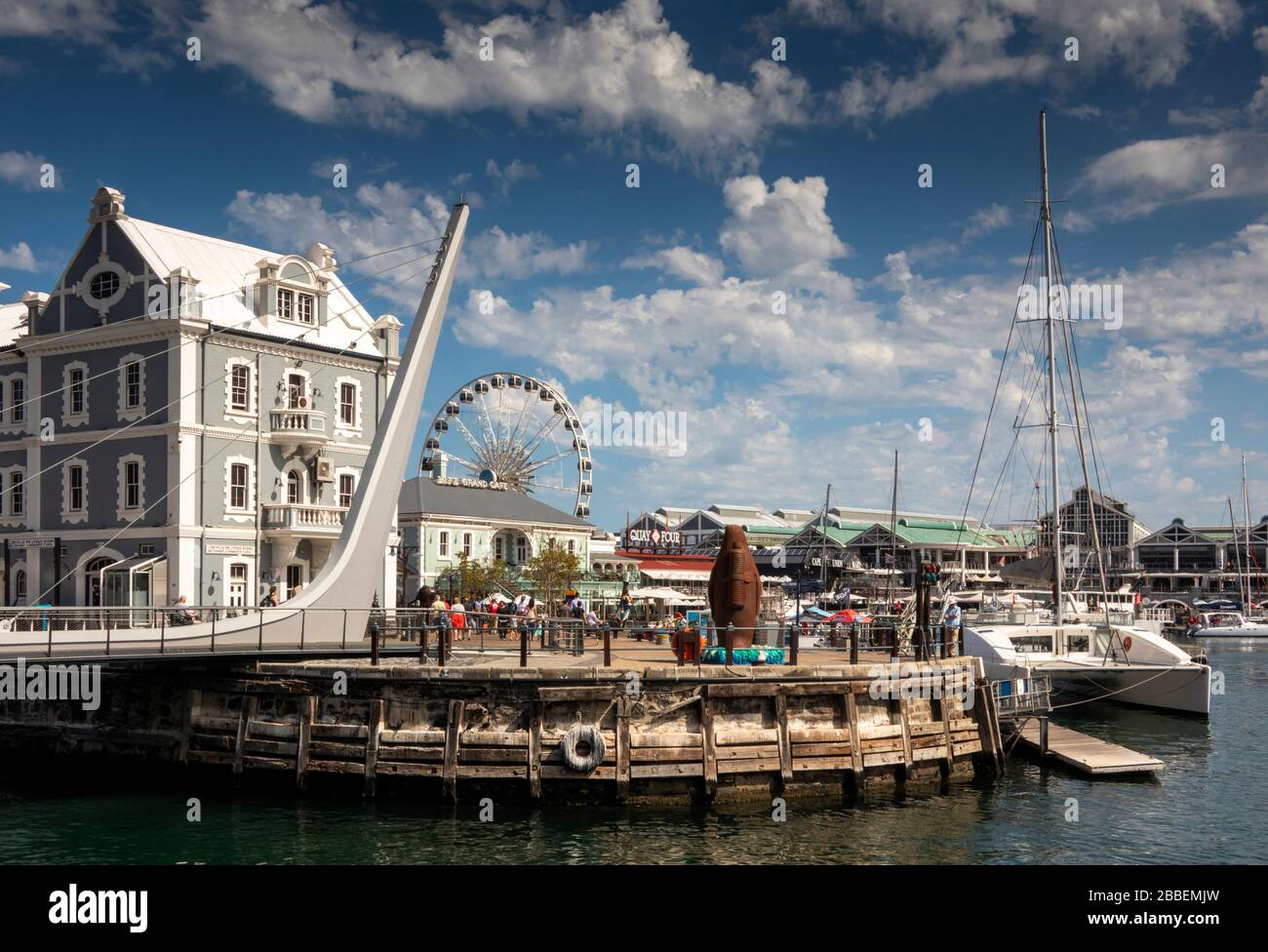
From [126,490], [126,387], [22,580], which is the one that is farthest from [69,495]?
[126,387]

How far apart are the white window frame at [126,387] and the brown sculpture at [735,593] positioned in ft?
78.9

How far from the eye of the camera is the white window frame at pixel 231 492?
4369 cm

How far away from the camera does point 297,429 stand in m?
45.4

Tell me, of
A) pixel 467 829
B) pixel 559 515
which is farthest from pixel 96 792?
pixel 559 515

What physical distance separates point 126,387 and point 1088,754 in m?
34.8

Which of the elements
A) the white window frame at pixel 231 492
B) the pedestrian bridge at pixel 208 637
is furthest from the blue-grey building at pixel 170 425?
the pedestrian bridge at pixel 208 637

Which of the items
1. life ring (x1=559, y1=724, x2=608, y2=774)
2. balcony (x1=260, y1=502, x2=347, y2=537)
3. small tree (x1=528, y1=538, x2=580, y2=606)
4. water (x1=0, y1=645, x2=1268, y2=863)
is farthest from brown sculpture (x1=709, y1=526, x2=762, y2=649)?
small tree (x1=528, y1=538, x2=580, y2=606)

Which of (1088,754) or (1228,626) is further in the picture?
(1228,626)

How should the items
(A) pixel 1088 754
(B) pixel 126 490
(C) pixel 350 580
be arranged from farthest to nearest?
(B) pixel 126 490, (A) pixel 1088 754, (C) pixel 350 580

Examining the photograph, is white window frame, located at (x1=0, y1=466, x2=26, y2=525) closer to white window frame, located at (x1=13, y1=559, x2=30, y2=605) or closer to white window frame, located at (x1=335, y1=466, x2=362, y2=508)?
white window frame, located at (x1=13, y1=559, x2=30, y2=605)

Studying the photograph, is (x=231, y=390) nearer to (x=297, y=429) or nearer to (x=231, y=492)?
(x=297, y=429)

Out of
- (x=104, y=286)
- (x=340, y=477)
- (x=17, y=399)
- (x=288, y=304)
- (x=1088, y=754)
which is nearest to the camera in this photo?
(x=1088, y=754)
